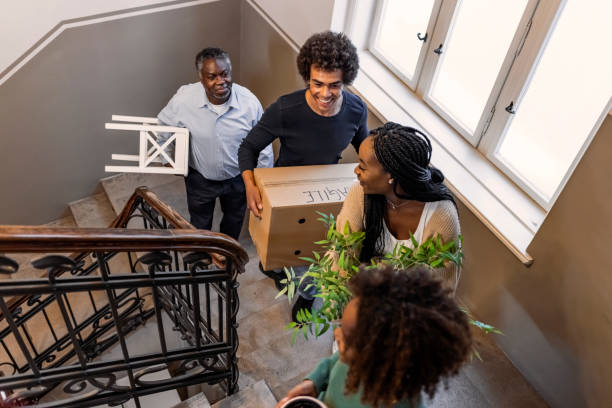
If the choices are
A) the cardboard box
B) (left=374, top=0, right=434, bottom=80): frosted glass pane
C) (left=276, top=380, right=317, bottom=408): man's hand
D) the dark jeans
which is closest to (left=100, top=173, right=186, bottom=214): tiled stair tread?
the dark jeans

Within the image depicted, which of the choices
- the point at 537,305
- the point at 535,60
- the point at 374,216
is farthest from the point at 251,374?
the point at 535,60

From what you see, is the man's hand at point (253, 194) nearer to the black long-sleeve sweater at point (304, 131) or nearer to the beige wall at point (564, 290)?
the black long-sleeve sweater at point (304, 131)

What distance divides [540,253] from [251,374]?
5.04ft

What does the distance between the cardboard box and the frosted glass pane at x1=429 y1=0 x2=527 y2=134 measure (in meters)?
0.84

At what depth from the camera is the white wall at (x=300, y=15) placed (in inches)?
119

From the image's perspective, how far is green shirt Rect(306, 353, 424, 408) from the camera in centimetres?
127

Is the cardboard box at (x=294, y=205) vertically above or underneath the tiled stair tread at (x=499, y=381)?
above

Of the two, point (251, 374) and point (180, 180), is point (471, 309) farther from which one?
point (180, 180)

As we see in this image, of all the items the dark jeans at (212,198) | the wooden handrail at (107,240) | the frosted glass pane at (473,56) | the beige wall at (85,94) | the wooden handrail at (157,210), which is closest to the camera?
the wooden handrail at (107,240)

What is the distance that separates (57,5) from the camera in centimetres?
314

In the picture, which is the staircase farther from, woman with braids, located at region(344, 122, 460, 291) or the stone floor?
woman with braids, located at region(344, 122, 460, 291)

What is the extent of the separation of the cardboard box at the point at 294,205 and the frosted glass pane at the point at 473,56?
2.77 feet

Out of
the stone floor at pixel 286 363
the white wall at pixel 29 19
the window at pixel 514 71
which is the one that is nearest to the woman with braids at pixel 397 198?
the window at pixel 514 71

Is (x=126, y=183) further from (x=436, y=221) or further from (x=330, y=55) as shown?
(x=436, y=221)
